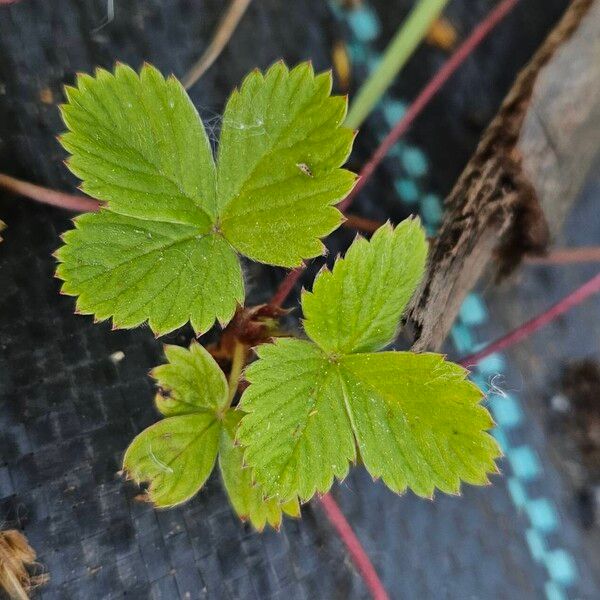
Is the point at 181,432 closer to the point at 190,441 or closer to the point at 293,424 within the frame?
the point at 190,441

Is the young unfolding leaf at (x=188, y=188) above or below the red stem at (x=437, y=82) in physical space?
below

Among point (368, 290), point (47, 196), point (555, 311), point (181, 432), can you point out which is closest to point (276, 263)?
point (368, 290)

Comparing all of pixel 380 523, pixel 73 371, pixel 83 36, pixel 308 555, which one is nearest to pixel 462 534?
pixel 380 523

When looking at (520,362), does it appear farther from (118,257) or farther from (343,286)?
(118,257)

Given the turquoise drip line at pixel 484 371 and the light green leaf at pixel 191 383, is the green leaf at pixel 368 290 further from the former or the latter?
the turquoise drip line at pixel 484 371

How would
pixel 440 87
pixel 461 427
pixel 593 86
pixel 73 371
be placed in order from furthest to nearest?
pixel 440 87 → pixel 593 86 → pixel 73 371 → pixel 461 427

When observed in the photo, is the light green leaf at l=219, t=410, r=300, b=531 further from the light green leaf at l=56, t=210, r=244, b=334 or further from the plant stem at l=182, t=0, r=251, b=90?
the plant stem at l=182, t=0, r=251, b=90

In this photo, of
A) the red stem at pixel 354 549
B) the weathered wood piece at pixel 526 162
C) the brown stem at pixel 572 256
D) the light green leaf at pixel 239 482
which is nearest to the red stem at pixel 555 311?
the brown stem at pixel 572 256

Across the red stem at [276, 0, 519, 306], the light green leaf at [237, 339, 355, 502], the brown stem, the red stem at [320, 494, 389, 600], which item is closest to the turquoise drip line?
→ the red stem at [276, 0, 519, 306]
